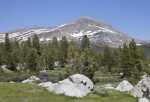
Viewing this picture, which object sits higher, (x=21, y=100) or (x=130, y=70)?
(x=21, y=100)

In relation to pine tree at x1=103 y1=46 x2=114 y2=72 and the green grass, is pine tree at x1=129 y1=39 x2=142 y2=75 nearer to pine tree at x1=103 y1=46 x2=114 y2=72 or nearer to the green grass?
pine tree at x1=103 y1=46 x2=114 y2=72

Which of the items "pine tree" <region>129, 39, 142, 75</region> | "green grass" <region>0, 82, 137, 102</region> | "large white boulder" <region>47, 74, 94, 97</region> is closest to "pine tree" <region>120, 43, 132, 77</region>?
"pine tree" <region>129, 39, 142, 75</region>

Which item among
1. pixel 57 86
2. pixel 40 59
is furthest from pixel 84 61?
pixel 40 59

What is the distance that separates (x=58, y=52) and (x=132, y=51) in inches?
2605

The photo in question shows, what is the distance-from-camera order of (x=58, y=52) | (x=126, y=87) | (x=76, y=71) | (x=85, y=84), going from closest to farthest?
1. (x=85, y=84)
2. (x=126, y=87)
3. (x=76, y=71)
4. (x=58, y=52)

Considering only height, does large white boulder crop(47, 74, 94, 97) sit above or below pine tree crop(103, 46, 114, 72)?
above

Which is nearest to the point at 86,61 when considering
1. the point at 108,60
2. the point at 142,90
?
the point at 142,90

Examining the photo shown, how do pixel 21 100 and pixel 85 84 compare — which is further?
pixel 85 84

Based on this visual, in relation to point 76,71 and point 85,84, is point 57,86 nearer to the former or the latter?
point 85,84

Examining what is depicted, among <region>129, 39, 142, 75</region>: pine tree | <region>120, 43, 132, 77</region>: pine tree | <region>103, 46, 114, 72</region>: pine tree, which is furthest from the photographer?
<region>103, 46, 114, 72</region>: pine tree

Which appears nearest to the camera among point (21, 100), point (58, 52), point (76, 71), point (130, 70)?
point (21, 100)

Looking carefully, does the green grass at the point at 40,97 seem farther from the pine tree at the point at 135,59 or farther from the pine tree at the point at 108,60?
the pine tree at the point at 108,60

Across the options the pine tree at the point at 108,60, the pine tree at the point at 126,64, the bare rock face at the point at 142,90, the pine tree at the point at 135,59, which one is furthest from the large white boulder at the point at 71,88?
the pine tree at the point at 108,60

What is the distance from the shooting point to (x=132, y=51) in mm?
59719
